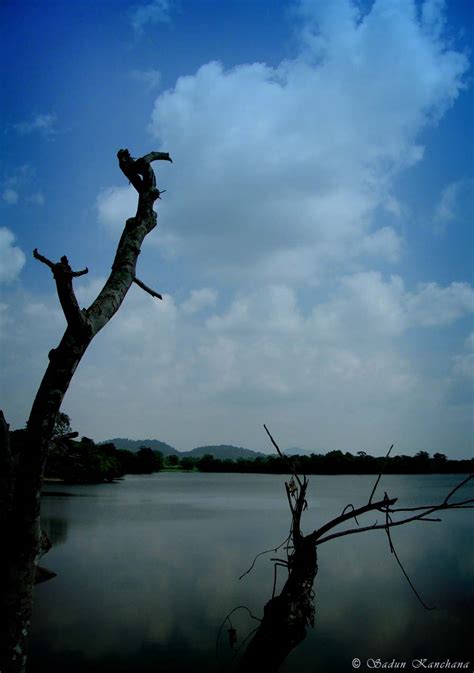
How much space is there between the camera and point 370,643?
10641mm

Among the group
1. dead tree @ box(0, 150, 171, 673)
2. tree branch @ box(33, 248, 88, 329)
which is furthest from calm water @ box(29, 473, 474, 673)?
tree branch @ box(33, 248, 88, 329)

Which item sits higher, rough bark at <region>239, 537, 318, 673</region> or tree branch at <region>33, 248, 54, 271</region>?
tree branch at <region>33, 248, 54, 271</region>

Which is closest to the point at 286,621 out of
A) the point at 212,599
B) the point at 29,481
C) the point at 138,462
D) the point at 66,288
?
the point at 29,481

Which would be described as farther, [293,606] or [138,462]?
[138,462]

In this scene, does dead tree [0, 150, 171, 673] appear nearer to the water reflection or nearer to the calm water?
the calm water

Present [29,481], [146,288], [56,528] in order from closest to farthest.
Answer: [29,481], [146,288], [56,528]

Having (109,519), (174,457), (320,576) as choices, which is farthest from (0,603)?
(174,457)

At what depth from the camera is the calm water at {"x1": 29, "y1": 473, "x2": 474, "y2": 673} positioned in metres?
9.75

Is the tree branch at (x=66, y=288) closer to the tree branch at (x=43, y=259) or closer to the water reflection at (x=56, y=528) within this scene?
the tree branch at (x=43, y=259)

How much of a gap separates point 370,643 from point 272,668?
1043 centimetres

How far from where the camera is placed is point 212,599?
13.2m

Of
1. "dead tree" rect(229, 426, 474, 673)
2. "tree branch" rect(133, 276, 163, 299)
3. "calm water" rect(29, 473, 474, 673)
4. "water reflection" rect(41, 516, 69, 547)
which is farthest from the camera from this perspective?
"water reflection" rect(41, 516, 69, 547)

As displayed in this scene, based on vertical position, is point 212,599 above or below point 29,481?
below

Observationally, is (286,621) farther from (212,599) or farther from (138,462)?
(138,462)
